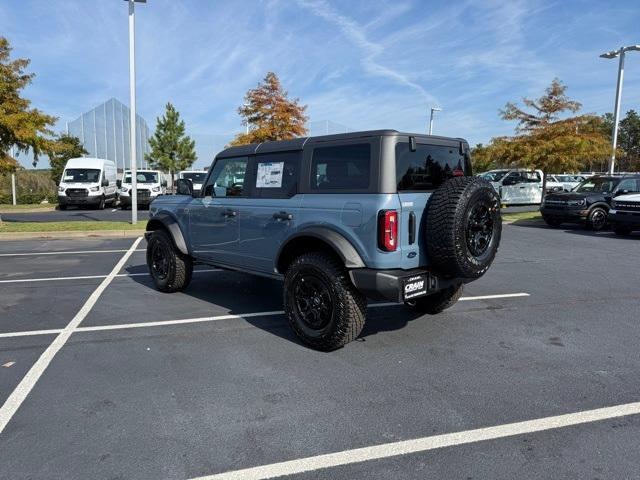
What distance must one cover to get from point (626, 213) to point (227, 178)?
469 inches

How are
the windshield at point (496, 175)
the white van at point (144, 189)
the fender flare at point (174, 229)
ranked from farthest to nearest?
the windshield at point (496, 175), the white van at point (144, 189), the fender flare at point (174, 229)

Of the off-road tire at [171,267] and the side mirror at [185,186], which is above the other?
the side mirror at [185,186]

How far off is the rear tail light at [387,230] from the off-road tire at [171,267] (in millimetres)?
3364

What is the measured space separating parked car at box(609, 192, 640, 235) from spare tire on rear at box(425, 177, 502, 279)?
429 inches

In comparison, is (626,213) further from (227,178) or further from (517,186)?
(227,178)

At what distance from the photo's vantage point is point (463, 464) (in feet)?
8.73

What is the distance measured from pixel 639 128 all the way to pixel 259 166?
8205 centimetres

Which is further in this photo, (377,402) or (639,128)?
(639,128)

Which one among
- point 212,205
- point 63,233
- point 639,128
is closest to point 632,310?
point 212,205

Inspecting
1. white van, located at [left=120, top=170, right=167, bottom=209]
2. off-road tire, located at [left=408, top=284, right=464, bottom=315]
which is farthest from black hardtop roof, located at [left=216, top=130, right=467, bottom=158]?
white van, located at [left=120, top=170, right=167, bottom=209]

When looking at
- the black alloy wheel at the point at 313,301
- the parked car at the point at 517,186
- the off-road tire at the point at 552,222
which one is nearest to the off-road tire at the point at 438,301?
the black alloy wheel at the point at 313,301

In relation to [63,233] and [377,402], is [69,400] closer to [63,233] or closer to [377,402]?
[377,402]

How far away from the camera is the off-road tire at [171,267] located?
6.38 metres

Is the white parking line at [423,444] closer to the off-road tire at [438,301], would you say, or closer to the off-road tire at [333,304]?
the off-road tire at [333,304]
